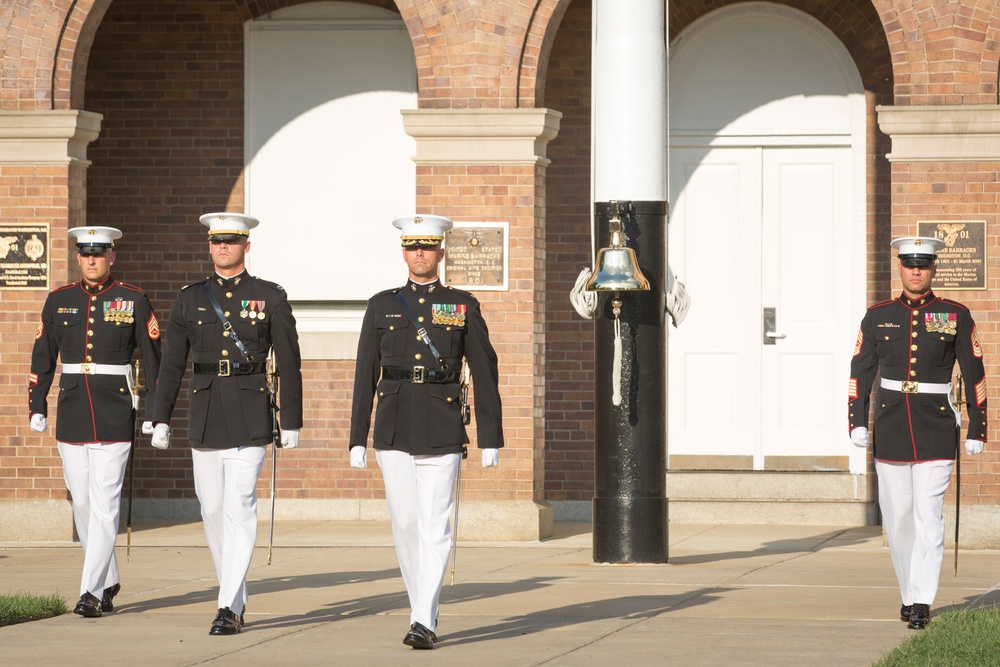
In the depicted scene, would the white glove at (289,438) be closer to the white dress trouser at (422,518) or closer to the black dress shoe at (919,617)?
the white dress trouser at (422,518)

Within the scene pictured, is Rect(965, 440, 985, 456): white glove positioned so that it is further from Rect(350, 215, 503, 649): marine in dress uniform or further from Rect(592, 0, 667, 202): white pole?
Rect(592, 0, 667, 202): white pole

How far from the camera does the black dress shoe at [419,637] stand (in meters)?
7.45

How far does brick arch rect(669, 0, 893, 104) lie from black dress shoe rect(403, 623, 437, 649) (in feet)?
25.0

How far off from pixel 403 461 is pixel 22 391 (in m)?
5.58

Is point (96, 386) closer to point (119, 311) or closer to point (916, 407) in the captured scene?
point (119, 311)

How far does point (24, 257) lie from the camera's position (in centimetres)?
1244

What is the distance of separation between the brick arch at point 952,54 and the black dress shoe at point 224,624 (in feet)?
21.2

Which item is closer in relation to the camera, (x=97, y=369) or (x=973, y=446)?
(x=973, y=446)

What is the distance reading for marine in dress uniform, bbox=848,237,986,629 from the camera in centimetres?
832

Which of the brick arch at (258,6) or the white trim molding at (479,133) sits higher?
the brick arch at (258,6)

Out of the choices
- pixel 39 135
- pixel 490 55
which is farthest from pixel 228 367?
pixel 39 135

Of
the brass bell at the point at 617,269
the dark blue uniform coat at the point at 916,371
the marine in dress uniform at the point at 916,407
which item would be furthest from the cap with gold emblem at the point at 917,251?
the brass bell at the point at 617,269

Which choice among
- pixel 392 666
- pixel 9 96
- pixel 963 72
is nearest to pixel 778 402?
pixel 963 72

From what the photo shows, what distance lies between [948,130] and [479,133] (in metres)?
3.28
